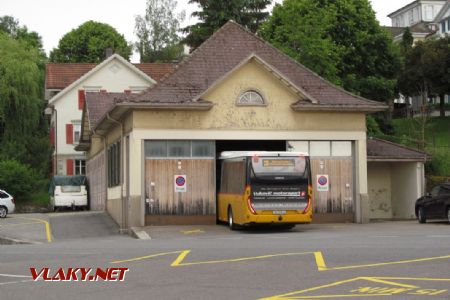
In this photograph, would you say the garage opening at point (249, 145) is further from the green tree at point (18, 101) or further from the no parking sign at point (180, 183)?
the green tree at point (18, 101)

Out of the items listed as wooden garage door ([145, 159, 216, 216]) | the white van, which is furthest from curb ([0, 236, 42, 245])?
the white van

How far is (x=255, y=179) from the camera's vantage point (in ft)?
86.2

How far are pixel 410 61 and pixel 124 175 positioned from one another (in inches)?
1999

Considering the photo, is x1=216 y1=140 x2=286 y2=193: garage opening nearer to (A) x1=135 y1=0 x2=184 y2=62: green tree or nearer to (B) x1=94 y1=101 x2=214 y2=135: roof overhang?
(B) x1=94 y1=101 x2=214 y2=135: roof overhang

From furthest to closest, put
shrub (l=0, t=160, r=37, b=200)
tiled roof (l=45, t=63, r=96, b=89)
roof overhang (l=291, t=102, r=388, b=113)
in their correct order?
tiled roof (l=45, t=63, r=96, b=89) → shrub (l=0, t=160, r=37, b=200) → roof overhang (l=291, t=102, r=388, b=113)

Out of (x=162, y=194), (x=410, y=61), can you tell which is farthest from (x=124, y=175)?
(x=410, y=61)

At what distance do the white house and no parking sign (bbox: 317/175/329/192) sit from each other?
37.8 metres

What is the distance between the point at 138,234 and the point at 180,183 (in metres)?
3.95

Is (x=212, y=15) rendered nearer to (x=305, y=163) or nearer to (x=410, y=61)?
(x=410, y=61)

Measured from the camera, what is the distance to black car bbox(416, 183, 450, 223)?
3047 centimetres

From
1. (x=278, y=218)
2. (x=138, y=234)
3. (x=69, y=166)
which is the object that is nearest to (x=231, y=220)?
(x=278, y=218)

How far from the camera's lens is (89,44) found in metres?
86.9

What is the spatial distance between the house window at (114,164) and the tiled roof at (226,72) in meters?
4.62

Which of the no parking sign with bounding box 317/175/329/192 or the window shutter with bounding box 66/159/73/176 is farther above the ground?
the window shutter with bounding box 66/159/73/176
